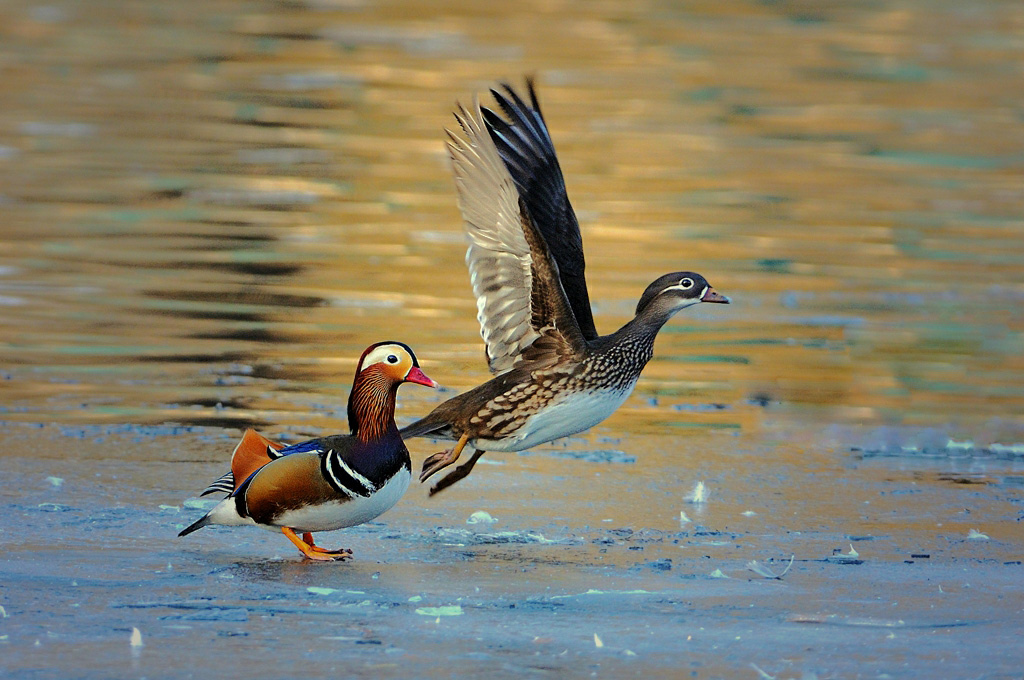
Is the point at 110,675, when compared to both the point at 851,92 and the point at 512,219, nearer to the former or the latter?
the point at 512,219

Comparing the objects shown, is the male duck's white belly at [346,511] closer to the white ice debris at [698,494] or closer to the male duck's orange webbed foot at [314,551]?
the male duck's orange webbed foot at [314,551]

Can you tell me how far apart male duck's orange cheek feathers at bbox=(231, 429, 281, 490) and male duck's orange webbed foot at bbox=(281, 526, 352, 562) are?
239 mm

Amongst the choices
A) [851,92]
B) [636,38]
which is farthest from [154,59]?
[851,92]

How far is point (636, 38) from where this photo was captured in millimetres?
24062

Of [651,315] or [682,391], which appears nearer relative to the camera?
[651,315]

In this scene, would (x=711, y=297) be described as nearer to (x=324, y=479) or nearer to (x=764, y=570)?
(x=764, y=570)

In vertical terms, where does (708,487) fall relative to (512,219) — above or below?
below

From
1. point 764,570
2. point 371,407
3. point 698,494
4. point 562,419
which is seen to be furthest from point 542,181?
point 764,570

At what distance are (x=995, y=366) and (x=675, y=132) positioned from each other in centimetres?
880

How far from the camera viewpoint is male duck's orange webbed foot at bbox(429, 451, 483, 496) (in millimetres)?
6625

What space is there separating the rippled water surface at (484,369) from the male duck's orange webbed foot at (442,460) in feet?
0.41

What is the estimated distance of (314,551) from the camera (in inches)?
219

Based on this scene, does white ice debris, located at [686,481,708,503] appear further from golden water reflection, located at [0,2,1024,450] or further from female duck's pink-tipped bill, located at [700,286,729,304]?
golden water reflection, located at [0,2,1024,450]

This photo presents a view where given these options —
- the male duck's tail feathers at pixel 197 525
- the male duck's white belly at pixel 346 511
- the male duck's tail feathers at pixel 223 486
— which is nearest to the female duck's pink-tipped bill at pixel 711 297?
the male duck's white belly at pixel 346 511
